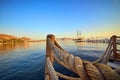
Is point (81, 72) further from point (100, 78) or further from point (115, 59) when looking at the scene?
point (115, 59)

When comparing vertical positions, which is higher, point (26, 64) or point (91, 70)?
point (91, 70)

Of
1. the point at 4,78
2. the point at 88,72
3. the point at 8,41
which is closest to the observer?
the point at 88,72

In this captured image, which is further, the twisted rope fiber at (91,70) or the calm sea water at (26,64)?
the calm sea water at (26,64)

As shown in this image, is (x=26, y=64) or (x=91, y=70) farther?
(x=26, y=64)

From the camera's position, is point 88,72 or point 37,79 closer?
point 88,72

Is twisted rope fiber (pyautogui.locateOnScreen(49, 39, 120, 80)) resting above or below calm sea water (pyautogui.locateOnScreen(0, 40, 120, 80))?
above

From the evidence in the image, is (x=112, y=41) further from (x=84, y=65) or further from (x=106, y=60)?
(x=84, y=65)

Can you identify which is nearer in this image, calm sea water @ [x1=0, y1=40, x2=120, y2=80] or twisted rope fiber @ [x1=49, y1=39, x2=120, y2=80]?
twisted rope fiber @ [x1=49, y1=39, x2=120, y2=80]

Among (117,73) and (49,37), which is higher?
(49,37)

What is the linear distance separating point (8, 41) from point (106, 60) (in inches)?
6504

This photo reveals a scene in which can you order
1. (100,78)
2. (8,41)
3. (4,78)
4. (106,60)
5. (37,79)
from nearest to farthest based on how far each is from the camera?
(100,78)
(106,60)
(37,79)
(4,78)
(8,41)

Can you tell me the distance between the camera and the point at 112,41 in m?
6.71

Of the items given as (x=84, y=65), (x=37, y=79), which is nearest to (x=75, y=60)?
(x=84, y=65)

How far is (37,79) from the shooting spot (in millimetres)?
11055
